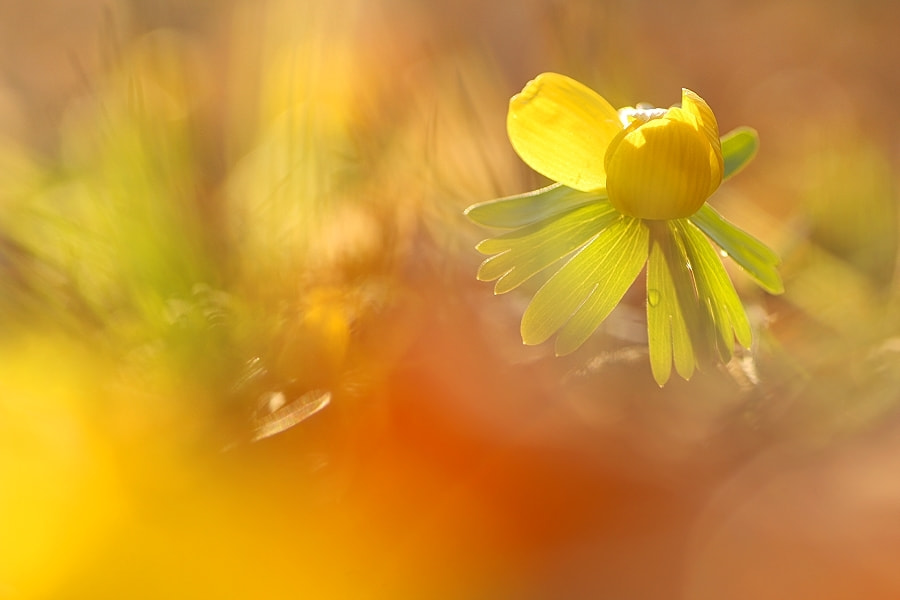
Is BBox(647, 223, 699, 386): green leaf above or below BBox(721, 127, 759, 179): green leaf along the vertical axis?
below

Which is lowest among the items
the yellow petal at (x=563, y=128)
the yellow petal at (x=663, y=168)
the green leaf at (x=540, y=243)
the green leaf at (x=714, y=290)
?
the green leaf at (x=714, y=290)

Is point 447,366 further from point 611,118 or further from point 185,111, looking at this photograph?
point 185,111

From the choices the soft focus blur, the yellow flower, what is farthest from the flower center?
the soft focus blur

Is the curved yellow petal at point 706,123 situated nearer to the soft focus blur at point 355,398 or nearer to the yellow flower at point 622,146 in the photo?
the yellow flower at point 622,146

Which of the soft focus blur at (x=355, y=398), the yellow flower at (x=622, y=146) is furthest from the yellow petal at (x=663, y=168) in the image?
the soft focus blur at (x=355, y=398)

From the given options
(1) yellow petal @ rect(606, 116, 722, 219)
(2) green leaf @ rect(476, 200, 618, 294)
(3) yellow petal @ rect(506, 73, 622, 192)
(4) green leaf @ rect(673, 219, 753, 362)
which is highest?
(3) yellow petal @ rect(506, 73, 622, 192)

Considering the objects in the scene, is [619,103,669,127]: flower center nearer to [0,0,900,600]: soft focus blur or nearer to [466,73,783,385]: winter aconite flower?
[466,73,783,385]: winter aconite flower

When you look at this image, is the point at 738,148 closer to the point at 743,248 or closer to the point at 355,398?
the point at 743,248
